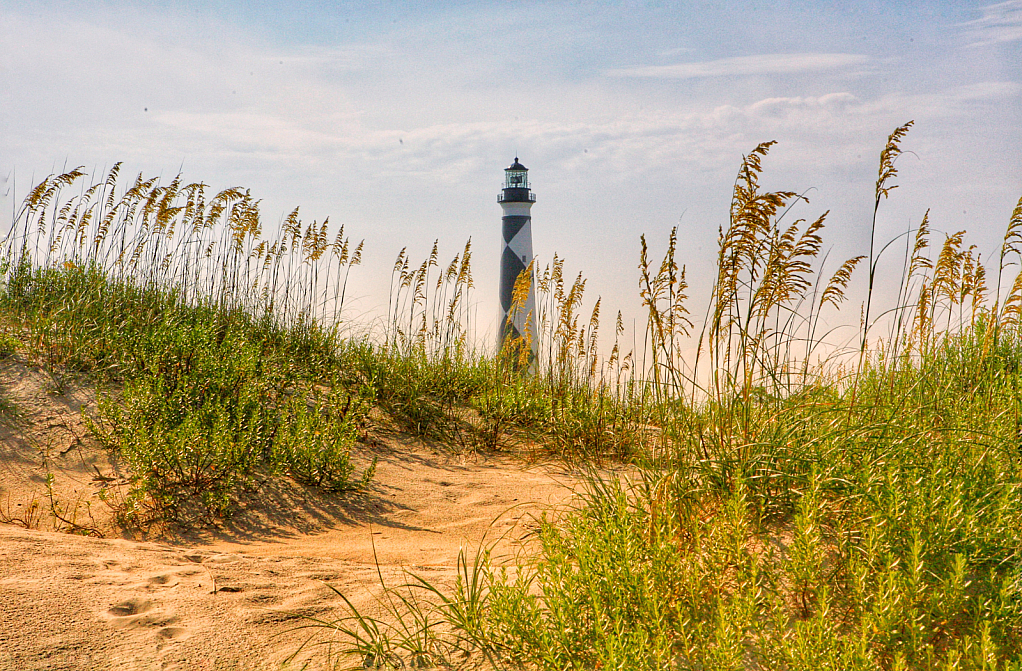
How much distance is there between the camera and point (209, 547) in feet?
12.6

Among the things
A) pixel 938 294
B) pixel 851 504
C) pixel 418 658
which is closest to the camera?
pixel 418 658

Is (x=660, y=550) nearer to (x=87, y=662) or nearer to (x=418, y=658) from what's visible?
(x=418, y=658)

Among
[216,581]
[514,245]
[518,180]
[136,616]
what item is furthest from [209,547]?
[518,180]

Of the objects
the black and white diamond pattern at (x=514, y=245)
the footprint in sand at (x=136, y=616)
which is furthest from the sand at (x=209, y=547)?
the black and white diamond pattern at (x=514, y=245)

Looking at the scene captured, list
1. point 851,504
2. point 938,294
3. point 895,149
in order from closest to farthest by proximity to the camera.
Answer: point 851,504 < point 895,149 < point 938,294

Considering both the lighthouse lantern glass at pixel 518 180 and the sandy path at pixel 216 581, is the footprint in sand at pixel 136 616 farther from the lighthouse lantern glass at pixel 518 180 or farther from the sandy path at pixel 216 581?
the lighthouse lantern glass at pixel 518 180

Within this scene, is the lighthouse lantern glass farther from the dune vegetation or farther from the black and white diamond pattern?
the dune vegetation

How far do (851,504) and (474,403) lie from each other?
4142 mm

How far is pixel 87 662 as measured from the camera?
233 cm

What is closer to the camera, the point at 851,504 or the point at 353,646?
the point at 353,646

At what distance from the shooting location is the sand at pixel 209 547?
2.43 m

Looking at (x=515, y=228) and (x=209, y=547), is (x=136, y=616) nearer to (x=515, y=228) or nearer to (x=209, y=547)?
(x=209, y=547)

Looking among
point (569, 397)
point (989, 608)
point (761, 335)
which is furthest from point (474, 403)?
point (989, 608)

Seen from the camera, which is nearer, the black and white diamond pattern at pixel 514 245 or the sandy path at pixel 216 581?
the sandy path at pixel 216 581
